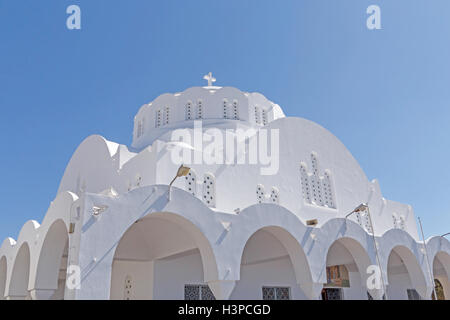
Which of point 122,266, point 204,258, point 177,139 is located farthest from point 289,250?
point 177,139

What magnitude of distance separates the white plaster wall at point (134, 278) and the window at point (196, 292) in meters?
1.14

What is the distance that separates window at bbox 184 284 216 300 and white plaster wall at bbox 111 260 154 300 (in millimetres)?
1140

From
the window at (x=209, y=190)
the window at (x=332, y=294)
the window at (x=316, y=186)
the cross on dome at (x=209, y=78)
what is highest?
the cross on dome at (x=209, y=78)

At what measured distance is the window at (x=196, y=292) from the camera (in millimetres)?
11148

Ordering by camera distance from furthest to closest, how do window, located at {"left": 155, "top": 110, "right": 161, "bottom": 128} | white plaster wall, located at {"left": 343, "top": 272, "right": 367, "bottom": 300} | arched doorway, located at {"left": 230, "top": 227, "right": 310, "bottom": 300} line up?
window, located at {"left": 155, "top": 110, "right": 161, "bottom": 128} < white plaster wall, located at {"left": 343, "top": 272, "right": 367, "bottom": 300} < arched doorway, located at {"left": 230, "top": 227, "right": 310, "bottom": 300}

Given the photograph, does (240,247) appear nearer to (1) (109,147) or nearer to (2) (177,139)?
(2) (177,139)

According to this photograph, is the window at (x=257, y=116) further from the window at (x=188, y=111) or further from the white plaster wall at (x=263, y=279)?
the white plaster wall at (x=263, y=279)

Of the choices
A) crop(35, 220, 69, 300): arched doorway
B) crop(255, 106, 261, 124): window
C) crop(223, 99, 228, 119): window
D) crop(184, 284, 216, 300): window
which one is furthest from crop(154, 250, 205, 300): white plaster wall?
crop(255, 106, 261, 124): window

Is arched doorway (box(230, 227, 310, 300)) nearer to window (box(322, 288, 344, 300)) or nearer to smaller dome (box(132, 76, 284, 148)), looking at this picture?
window (box(322, 288, 344, 300))

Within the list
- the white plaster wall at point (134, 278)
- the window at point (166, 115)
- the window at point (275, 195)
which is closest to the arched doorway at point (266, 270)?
the window at point (275, 195)

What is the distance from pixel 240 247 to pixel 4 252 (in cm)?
866

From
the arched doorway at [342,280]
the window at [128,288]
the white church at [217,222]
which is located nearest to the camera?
the white church at [217,222]

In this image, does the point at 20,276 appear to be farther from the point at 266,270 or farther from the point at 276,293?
the point at 276,293

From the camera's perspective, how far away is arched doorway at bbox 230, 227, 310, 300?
37.2 feet
